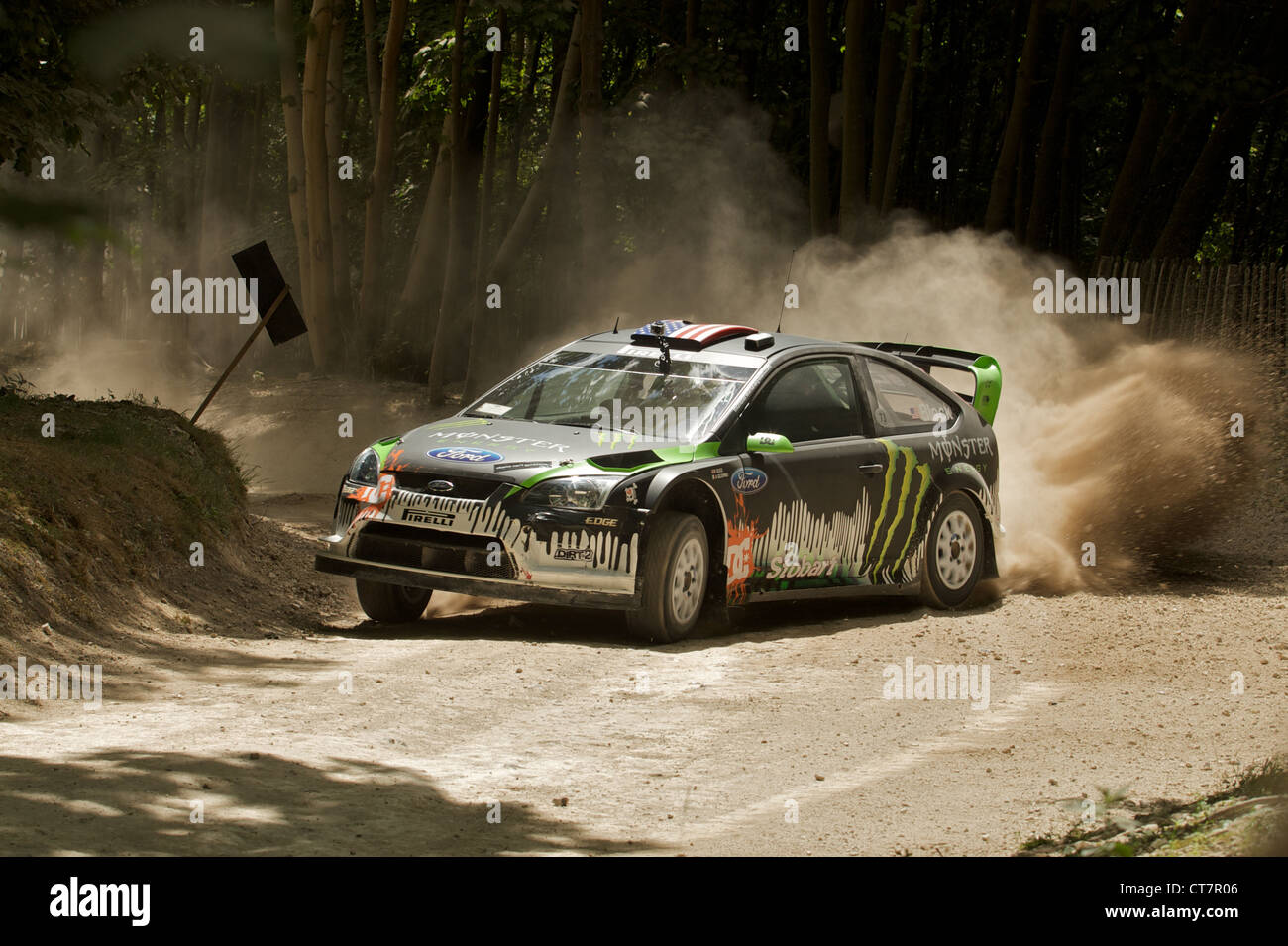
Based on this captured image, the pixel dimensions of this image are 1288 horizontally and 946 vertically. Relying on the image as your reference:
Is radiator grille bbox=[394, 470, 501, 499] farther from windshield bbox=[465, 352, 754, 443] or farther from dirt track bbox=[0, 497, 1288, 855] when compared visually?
windshield bbox=[465, 352, 754, 443]

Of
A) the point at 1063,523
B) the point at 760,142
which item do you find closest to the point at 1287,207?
the point at 760,142

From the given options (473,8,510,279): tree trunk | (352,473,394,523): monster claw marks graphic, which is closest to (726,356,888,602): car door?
(352,473,394,523): monster claw marks graphic

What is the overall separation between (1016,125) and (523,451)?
13.9 m

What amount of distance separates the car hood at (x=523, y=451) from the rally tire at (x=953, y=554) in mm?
2224

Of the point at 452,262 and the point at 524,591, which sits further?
the point at 452,262

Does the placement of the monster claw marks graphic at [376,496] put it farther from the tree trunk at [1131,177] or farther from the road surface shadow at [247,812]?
the tree trunk at [1131,177]

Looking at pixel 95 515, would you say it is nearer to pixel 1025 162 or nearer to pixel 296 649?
pixel 296 649

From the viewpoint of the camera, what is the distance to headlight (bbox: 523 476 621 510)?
8.12 meters

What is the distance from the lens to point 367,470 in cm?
869

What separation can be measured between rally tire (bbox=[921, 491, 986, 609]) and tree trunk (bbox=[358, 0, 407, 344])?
16.7 metres

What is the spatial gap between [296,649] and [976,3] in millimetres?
21865

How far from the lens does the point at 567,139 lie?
24.5 meters

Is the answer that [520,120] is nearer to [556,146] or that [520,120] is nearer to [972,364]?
[556,146]

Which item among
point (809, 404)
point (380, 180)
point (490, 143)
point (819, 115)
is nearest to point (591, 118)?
point (819, 115)
